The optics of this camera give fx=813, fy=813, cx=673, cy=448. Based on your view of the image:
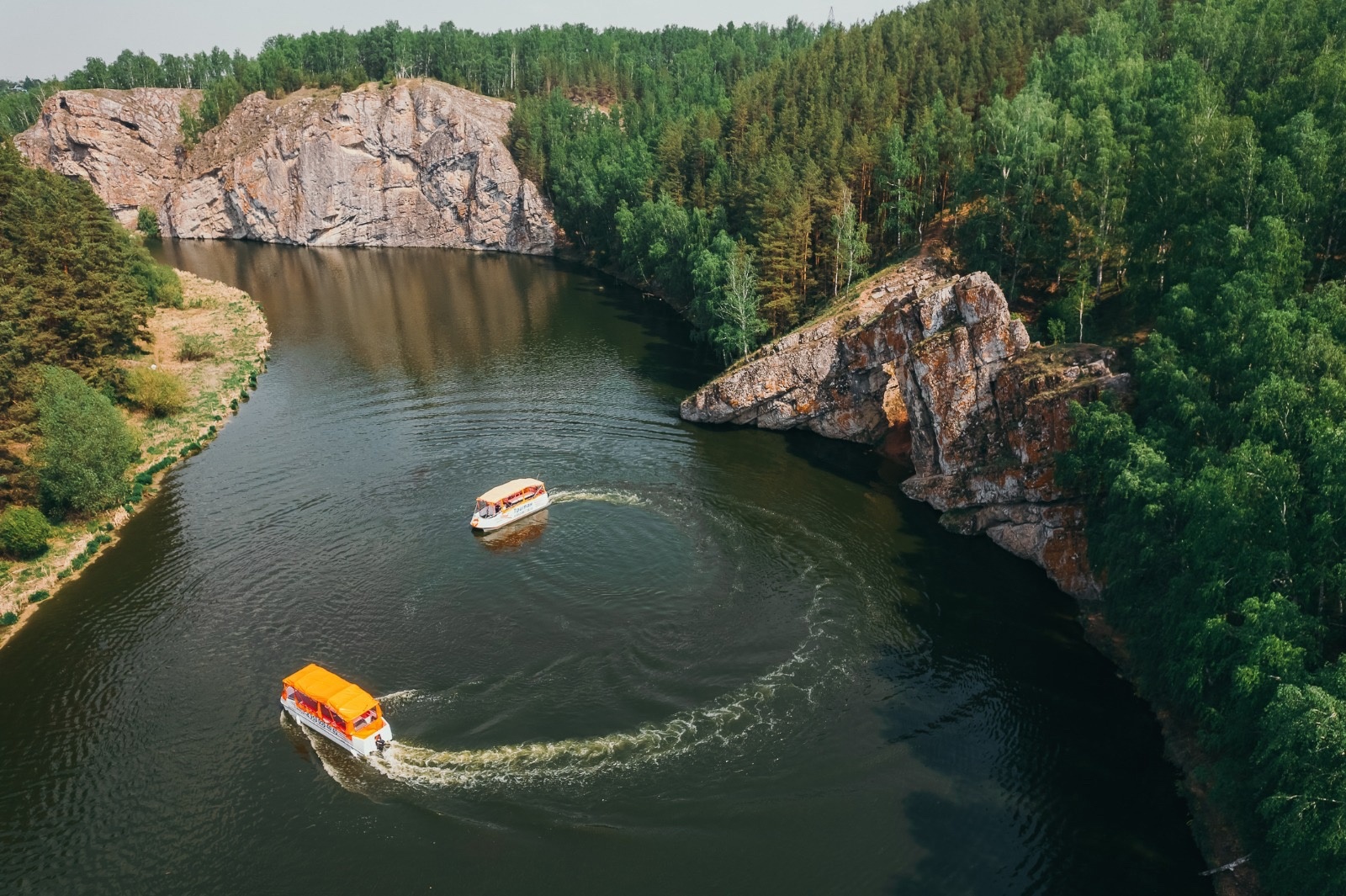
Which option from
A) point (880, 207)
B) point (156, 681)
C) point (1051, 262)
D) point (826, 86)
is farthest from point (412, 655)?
point (826, 86)

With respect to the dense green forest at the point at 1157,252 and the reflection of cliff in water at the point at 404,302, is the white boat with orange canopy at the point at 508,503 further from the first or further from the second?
the reflection of cliff in water at the point at 404,302

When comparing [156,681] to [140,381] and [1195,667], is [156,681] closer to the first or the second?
[140,381]

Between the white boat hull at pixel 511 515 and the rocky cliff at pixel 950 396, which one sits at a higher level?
the rocky cliff at pixel 950 396

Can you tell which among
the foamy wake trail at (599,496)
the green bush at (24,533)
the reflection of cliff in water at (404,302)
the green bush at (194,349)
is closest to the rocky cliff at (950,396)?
the foamy wake trail at (599,496)

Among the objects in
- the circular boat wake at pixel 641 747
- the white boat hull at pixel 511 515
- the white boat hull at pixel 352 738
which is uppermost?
the white boat hull at pixel 511 515

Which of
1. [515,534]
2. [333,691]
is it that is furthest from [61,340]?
[333,691]
